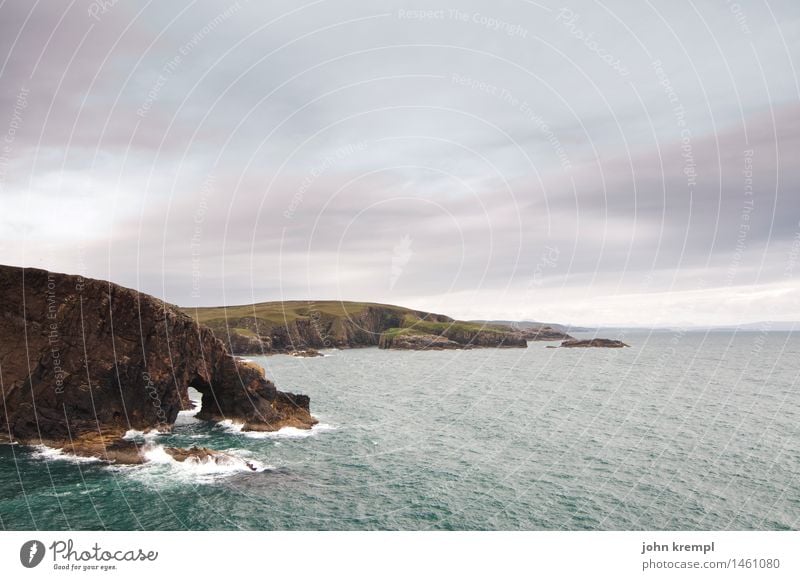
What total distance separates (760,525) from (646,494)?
21.0 feet

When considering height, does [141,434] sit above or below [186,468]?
above

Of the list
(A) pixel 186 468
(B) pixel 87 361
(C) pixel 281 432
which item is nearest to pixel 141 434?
(B) pixel 87 361

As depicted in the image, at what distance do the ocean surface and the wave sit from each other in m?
0.39

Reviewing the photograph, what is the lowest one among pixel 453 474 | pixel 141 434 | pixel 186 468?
pixel 453 474

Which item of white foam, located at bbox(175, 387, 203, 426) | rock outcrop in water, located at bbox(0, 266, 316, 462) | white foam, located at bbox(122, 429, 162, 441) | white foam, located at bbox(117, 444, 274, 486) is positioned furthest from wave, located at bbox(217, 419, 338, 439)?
white foam, located at bbox(117, 444, 274, 486)

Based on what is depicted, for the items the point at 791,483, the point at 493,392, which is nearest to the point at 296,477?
the point at 791,483

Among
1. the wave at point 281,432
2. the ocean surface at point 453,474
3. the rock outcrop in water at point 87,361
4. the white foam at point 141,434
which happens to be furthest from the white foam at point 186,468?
the wave at point 281,432

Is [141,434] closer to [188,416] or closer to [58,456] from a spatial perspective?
[58,456]

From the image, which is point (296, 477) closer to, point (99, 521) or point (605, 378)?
point (99, 521)

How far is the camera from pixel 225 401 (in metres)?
54.5

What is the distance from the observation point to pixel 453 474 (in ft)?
113

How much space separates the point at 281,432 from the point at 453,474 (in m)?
22.3

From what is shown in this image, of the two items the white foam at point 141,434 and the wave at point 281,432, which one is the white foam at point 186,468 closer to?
the white foam at point 141,434

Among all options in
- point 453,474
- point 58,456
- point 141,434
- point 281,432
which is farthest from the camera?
point 281,432
